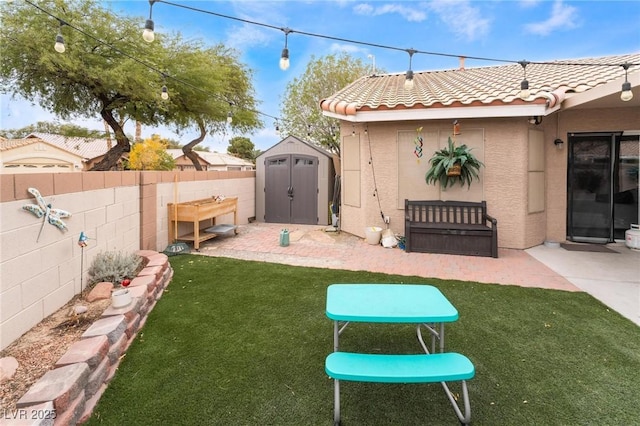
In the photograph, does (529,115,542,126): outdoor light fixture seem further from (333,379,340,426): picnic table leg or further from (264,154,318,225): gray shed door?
(333,379,340,426): picnic table leg

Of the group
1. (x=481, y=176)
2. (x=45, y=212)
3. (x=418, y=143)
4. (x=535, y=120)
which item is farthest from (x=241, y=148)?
(x=45, y=212)

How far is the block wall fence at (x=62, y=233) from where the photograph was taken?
262 cm

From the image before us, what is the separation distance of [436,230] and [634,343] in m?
3.53

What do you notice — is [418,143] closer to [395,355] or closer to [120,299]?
[395,355]

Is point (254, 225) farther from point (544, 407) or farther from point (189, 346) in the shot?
point (544, 407)

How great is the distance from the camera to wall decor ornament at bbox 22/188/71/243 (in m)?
2.89

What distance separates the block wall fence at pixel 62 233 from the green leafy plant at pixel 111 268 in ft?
0.28

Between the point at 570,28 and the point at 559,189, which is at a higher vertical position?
the point at 570,28

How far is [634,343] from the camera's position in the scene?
9.49 ft

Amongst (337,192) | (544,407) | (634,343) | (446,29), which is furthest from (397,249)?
(446,29)

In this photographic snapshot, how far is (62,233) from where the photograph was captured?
3.36 meters

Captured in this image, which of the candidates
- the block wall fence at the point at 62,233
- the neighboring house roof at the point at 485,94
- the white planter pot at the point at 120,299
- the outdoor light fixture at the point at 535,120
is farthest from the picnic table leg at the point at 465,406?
the outdoor light fixture at the point at 535,120

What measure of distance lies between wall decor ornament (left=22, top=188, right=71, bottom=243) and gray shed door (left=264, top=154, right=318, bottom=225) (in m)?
7.23

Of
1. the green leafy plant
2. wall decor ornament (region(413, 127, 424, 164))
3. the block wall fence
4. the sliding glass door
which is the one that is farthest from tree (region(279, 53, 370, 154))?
the green leafy plant
